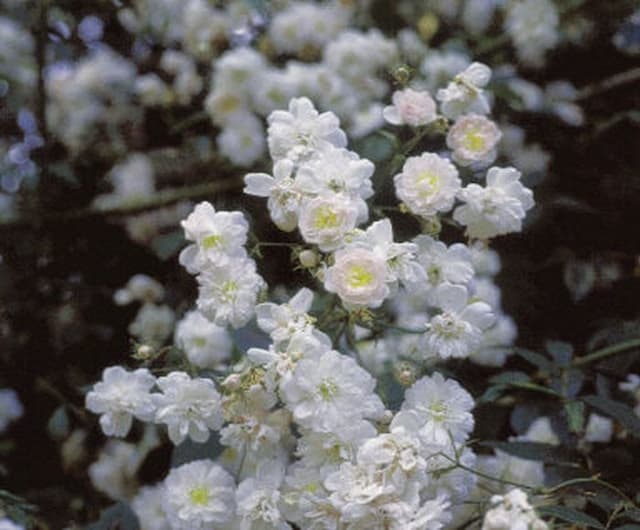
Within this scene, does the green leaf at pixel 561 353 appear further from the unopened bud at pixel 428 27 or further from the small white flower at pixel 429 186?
the unopened bud at pixel 428 27

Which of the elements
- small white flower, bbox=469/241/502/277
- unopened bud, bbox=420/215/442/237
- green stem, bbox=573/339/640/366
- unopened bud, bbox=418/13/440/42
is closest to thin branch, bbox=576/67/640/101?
unopened bud, bbox=418/13/440/42

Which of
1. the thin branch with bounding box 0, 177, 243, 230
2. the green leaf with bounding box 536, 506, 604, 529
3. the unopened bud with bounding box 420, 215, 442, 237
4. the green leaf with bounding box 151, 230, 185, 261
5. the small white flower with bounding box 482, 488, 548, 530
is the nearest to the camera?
the small white flower with bounding box 482, 488, 548, 530

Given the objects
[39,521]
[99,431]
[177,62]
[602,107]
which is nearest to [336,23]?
[177,62]

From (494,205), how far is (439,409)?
28 centimetres

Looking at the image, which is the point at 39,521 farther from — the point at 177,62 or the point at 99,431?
the point at 177,62

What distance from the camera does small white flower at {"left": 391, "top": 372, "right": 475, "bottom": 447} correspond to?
1299 mm

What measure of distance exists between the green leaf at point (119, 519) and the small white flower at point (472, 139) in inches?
28.5

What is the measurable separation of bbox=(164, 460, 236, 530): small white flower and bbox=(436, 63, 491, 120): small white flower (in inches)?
23.0

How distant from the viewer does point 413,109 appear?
5.09 ft

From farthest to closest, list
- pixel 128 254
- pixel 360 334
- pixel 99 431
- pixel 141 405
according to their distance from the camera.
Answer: pixel 128 254
pixel 99 431
pixel 360 334
pixel 141 405

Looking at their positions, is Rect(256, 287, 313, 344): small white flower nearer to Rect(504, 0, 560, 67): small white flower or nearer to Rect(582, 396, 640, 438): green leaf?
Rect(582, 396, 640, 438): green leaf

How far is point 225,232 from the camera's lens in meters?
1.38

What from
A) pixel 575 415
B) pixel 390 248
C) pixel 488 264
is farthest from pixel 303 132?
pixel 488 264

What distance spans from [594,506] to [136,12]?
169 centimetres
